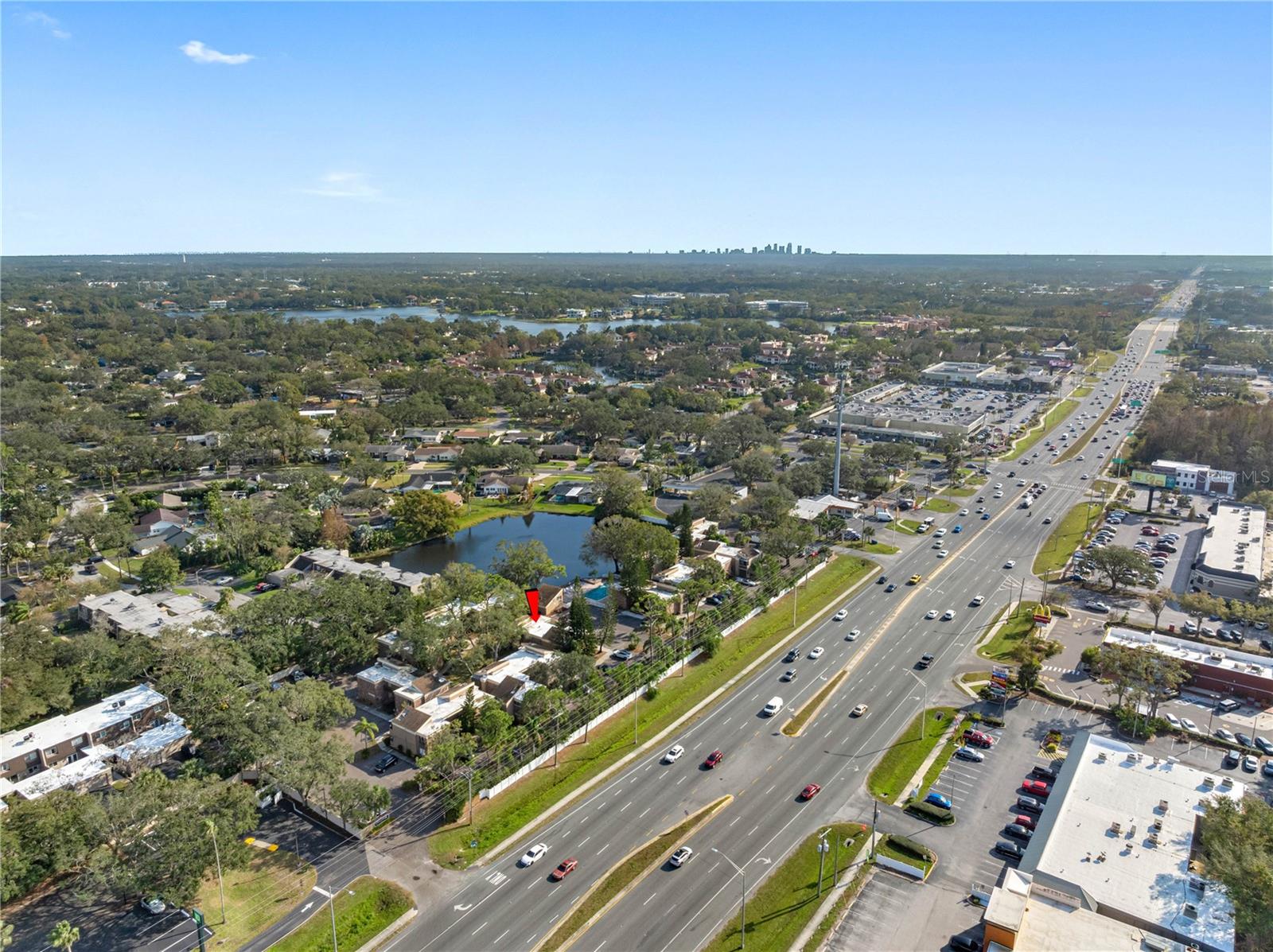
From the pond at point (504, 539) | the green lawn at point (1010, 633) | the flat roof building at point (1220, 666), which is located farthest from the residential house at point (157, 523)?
the flat roof building at point (1220, 666)

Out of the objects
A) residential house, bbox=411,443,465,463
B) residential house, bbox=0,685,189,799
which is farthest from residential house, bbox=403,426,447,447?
residential house, bbox=0,685,189,799

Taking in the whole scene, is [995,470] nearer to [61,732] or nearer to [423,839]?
[423,839]

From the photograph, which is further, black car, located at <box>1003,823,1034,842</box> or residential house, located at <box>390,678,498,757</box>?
residential house, located at <box>390,678,498,757</box>

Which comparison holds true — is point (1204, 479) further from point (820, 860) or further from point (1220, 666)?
point (820, 860)

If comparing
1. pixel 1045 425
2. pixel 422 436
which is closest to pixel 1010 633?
pixel 1045 425

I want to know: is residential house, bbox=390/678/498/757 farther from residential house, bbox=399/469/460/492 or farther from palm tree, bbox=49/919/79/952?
residential house, bbox=399/469/460/492

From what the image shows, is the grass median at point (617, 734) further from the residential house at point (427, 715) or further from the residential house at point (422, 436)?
the residential house at point (422, 436)
